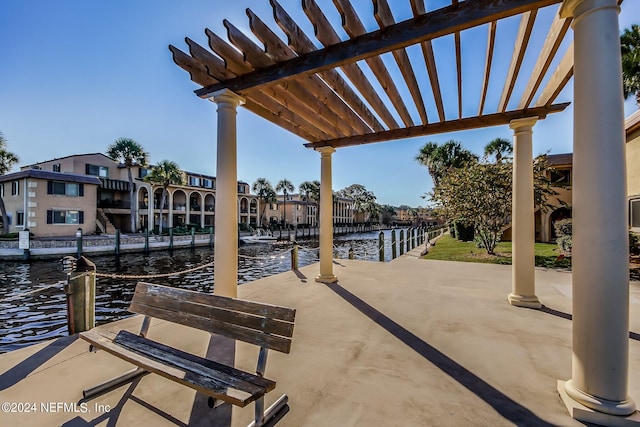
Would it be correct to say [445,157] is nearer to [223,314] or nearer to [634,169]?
[634,169]

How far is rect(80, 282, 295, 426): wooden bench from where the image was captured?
1904 mm

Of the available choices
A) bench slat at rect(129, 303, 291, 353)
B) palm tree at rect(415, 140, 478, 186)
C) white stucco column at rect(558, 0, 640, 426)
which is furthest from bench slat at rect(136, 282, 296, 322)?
palm tree at rect(415, 140, 478, 186)

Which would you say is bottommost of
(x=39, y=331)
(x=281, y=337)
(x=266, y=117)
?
(x=39, y=331)

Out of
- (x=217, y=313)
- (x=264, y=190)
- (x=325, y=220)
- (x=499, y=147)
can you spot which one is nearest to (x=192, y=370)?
(x=217, y=313)

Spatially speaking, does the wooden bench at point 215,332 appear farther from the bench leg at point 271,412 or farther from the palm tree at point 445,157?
the palm tree at point 445,157

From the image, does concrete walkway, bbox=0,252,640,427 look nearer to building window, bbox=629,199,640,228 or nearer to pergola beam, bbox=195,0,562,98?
pergola beam, bbox=195,0,562,98

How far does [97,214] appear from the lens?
2862cm

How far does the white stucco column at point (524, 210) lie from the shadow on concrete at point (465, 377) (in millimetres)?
2521

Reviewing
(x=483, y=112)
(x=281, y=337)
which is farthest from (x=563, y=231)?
(x=281, y=337)

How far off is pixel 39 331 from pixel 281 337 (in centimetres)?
822

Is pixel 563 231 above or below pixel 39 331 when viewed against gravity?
above

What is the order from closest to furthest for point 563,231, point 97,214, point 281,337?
point 281,337 → point 563,231 → point 97,214

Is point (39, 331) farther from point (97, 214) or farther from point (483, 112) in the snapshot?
point (97, 214)

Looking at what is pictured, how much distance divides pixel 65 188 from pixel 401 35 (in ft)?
103
